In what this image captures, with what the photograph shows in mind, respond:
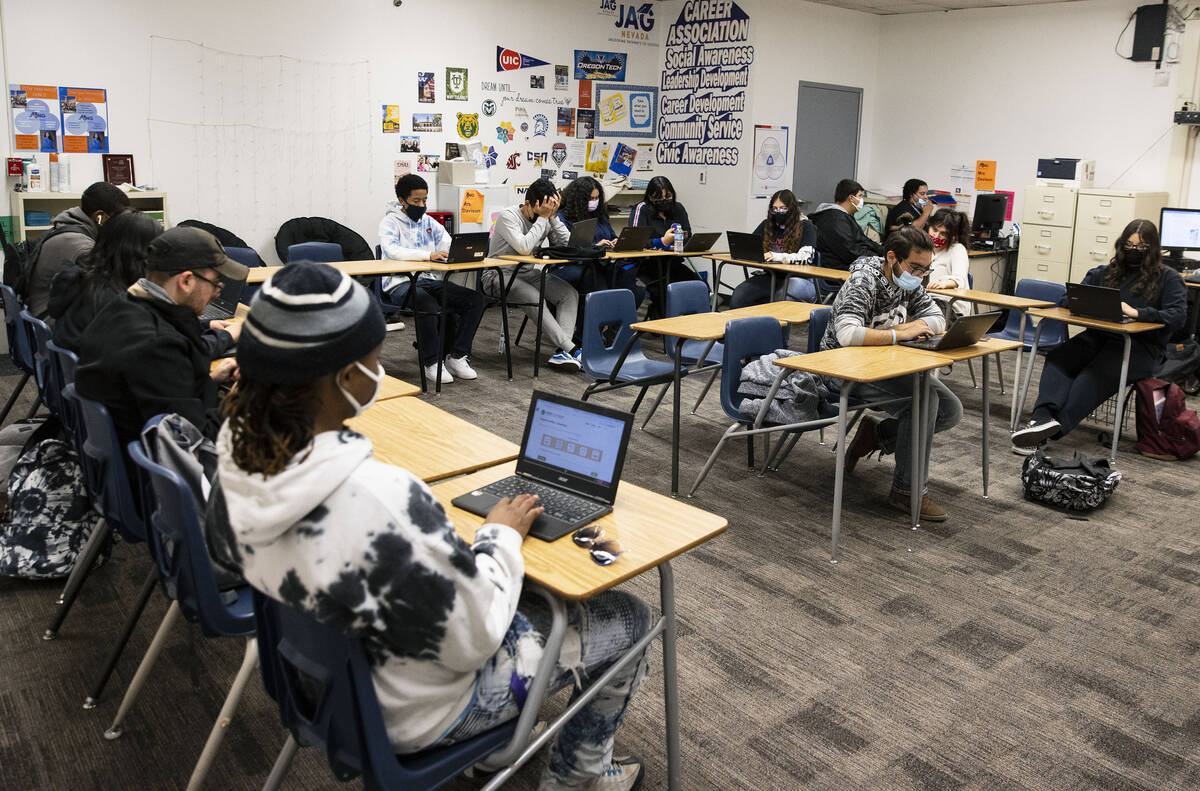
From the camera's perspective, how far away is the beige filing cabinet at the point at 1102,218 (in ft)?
25.9

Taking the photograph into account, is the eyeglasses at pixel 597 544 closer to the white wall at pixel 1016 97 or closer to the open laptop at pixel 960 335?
the open laptop at pixel 960 335

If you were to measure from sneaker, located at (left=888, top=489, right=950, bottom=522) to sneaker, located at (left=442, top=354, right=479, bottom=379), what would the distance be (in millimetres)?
3124

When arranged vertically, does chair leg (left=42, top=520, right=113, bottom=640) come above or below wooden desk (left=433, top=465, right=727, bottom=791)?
below

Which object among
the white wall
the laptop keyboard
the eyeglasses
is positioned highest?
the white wall

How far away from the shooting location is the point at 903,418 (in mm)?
4117

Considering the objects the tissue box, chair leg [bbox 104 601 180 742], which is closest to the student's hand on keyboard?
chair leg [bbox 104 601 180 742]

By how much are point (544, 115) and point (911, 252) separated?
5.90 meters

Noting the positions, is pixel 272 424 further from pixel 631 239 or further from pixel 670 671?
pixel 631 239

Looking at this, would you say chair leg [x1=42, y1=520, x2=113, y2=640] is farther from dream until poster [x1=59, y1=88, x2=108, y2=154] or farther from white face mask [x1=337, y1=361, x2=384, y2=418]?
dream until poster [x1=59, y1=88, x2=108, y2=154]

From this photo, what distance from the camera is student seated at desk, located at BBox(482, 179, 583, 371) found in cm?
669

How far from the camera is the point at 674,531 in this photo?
204 cm

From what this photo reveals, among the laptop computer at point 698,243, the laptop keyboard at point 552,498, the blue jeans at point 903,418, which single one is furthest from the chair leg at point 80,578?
the laptop computer at point 698,243

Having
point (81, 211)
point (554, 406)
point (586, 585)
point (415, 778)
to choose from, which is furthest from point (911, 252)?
point (81, 211)

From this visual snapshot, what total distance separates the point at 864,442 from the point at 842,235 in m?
3.40
